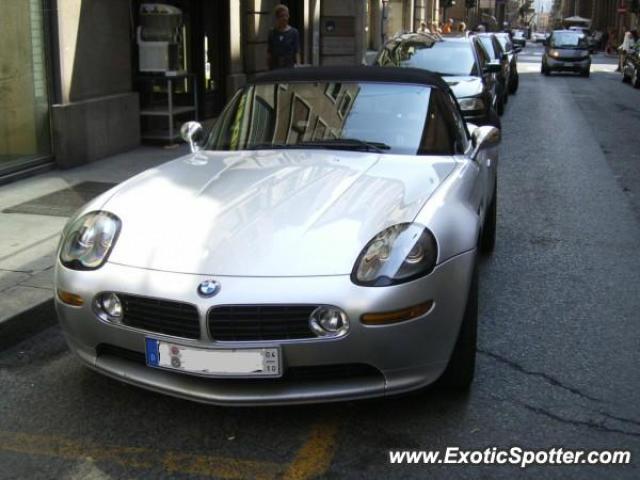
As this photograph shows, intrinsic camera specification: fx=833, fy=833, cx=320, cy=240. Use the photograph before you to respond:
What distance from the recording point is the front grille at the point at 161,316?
331 centimetres

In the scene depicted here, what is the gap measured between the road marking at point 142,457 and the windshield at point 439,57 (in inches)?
364

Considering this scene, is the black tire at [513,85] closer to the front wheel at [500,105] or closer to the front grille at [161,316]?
the front wheel at [500,105]

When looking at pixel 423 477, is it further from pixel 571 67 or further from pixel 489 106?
pixel 571 67

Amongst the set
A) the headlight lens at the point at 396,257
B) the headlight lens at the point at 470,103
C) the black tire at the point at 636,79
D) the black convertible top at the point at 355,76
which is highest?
the black convertible top at the point at 355,76

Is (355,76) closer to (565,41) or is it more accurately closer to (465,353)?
(465,353)

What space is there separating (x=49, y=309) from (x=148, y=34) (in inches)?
274

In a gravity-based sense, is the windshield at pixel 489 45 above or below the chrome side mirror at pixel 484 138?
above

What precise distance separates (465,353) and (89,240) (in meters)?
1.75

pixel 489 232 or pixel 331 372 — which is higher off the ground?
pixel 331 372

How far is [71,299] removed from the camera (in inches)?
142

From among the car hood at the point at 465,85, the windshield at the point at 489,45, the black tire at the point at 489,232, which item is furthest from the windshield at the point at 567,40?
the black tire at the point at 489,232

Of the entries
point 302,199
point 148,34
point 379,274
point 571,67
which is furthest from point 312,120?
point 571,67

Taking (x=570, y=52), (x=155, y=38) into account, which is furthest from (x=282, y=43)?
(x=570, y=52)

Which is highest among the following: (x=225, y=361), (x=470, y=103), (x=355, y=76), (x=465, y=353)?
(x=355, y=76)
